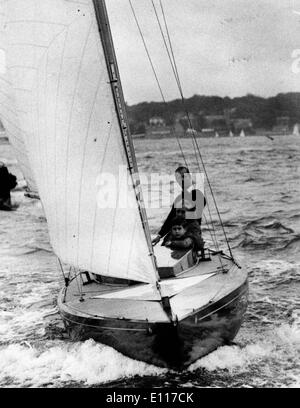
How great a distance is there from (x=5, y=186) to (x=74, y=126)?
1647 cm

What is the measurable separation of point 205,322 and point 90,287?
225 cm

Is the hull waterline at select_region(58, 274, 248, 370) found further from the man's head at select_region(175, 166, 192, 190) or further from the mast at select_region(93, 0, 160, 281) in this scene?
the man's head at select_region(175, 166, 192, 190)

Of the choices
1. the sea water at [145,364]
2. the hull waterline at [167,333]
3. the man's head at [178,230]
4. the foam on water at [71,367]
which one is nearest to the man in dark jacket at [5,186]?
the sea water at [145,364]

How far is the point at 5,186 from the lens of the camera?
860 inches

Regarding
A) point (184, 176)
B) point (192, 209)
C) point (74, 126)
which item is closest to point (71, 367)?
point (74, 126)

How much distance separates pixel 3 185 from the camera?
21734 mm

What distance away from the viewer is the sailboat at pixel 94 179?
595cm

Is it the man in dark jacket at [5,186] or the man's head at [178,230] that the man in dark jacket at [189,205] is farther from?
the man in dark jacket at [5,186]

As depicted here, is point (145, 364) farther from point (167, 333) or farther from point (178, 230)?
point (178, 230)

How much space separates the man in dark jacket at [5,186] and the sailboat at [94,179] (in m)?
15.0
